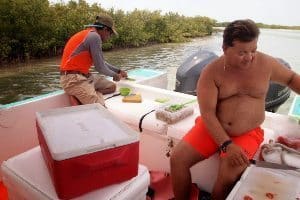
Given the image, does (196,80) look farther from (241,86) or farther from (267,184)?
(267,184)

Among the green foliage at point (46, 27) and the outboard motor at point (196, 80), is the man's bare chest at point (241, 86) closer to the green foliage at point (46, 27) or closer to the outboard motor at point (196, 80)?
the outboard motor at point (196, 80)

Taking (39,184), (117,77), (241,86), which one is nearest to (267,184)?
(241,86)

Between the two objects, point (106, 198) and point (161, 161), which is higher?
point (106, 198)

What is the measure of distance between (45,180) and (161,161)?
123 cm

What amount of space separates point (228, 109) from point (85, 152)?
101cm

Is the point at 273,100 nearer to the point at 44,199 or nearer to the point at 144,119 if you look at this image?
the point at 144,119

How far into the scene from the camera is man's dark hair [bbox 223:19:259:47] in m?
1.62

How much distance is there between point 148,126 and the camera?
2262 mm

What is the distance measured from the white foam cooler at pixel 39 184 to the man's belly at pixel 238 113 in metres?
0.67

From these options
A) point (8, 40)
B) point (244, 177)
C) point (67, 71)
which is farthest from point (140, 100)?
point (8, 40)

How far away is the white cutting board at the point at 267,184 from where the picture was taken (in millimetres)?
1376

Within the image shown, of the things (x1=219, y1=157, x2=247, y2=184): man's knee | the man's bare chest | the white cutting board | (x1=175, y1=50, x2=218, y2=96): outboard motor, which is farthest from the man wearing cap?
the white cutting board

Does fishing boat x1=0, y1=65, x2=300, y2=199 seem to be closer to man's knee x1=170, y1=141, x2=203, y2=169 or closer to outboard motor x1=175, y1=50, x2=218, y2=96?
man's knee x1=170, y1=141, x2=203, y2=169

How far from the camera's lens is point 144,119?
2.30 meters
